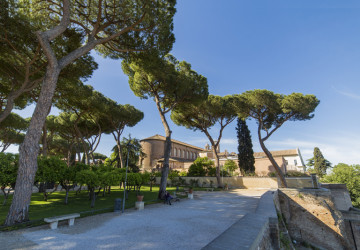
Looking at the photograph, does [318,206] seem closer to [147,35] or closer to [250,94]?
[250,94]

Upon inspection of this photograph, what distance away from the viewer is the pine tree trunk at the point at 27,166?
579 centimetres

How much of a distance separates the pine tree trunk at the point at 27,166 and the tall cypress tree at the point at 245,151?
26.9m

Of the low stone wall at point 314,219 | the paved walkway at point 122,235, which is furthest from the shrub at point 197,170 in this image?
the paved walkway at point 122,235

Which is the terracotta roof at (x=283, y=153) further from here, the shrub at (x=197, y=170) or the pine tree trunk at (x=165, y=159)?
the pine tree trunk at (x=165, y=159)

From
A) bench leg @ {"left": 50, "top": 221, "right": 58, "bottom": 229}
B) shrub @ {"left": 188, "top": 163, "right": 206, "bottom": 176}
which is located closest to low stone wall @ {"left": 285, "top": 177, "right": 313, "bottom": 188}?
shrub @ {"left": 188, "top": 163, "right": 206, "bottom": 176}

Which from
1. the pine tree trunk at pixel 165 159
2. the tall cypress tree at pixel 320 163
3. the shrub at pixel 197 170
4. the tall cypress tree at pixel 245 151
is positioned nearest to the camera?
the pine tree trunk at pixel 165 159

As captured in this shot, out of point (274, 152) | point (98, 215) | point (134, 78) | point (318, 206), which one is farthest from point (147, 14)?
point (274, 152)

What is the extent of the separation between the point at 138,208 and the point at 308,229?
38.8 feet

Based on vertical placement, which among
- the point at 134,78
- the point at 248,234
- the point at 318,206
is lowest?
the point at 318,206

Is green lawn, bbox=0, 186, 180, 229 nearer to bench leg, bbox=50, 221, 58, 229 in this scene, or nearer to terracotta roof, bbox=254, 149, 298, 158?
bench leg, bbox=50, 221, 58, 229

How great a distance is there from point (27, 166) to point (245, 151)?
28.3 metres

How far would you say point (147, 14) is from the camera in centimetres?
898

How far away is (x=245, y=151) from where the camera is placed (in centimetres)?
2903

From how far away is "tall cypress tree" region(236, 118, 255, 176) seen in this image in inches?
1122
